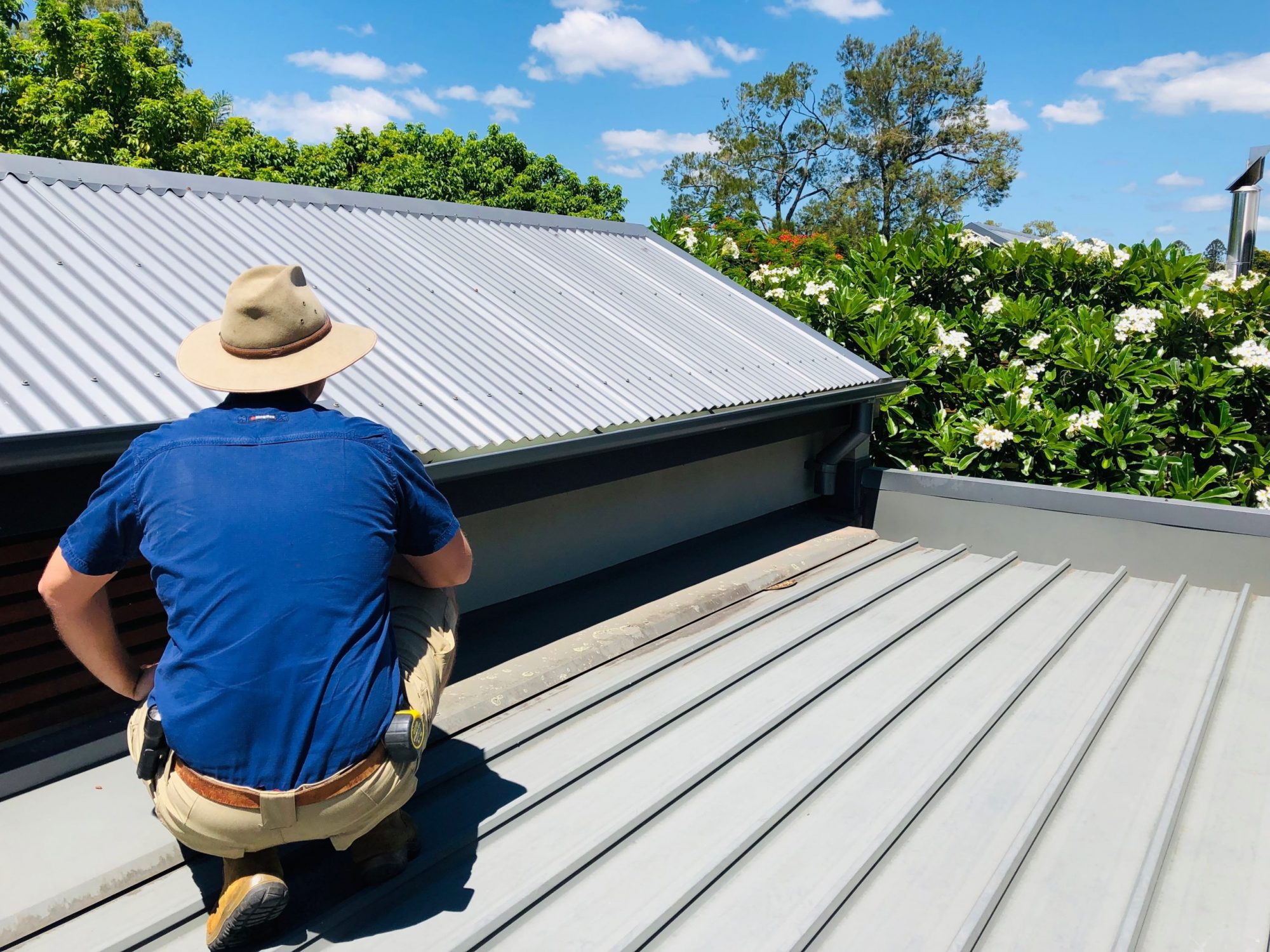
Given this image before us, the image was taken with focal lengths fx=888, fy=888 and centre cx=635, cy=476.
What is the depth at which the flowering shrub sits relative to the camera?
7004 millimetres

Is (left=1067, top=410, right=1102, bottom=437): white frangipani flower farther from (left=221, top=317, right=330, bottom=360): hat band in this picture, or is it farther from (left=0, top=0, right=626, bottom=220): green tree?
(left=0, top=0, right=626, bottom=220): green tree

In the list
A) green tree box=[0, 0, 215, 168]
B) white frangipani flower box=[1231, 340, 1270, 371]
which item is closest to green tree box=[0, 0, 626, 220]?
green tree box=[0, 0, 215, 168]

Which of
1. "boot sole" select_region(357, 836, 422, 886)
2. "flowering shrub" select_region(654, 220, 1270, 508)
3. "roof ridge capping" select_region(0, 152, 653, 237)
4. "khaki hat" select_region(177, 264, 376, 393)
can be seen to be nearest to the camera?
"khaki hat" select_region(177, 264, 376, 393)

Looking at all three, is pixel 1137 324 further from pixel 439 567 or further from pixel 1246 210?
pixel 439 567

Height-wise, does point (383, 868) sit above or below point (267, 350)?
below

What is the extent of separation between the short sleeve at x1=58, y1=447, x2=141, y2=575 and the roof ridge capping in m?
2.61

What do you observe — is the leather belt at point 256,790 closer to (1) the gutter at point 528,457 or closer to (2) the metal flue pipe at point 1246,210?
(1) the gutter at point 528,457

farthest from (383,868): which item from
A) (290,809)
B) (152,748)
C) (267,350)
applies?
(267,350)

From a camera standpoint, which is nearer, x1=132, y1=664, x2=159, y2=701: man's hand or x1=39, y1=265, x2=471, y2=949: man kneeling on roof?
x1=39, y1=265, x2=471, y2=949: man kneeling on roof

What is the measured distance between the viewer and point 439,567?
2490 mm

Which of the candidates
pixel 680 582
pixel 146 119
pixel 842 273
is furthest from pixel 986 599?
pixel 146 119

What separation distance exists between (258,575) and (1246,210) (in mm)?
13571

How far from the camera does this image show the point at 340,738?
6.89 ft

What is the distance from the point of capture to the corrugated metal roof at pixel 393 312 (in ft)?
10.4
